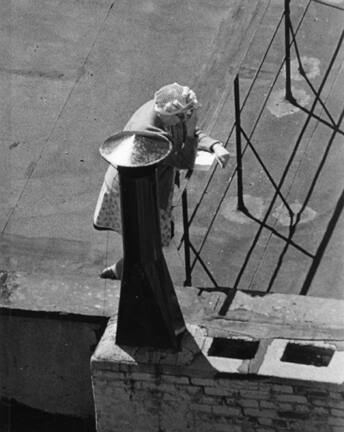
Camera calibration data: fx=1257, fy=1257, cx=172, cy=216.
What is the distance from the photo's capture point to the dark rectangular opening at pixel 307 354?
20.7ft

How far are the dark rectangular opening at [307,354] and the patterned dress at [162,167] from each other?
1.40m

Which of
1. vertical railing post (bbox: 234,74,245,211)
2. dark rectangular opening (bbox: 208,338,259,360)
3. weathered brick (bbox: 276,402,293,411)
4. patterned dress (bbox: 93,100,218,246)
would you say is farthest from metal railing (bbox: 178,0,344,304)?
weathered brick (bbox: 276,402,293,411)

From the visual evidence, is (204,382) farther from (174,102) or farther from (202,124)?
(202,124)

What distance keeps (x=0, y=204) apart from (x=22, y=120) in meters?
1.04

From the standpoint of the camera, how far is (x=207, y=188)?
900 centimetres

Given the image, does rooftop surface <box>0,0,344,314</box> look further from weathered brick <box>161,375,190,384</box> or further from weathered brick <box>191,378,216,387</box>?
weathered brick <box>191,378,216,387</box>

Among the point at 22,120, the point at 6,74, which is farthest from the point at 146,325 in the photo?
the point at 6,74

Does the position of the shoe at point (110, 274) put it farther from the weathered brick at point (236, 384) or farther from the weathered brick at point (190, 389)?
the weathered brick at point (236, 384)

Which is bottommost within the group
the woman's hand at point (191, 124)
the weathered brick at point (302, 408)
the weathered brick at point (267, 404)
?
the weathered brick at point (267, 404)

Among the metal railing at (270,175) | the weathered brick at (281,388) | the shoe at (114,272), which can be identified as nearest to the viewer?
the weathered brick at (281,388)

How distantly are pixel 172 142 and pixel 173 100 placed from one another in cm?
28

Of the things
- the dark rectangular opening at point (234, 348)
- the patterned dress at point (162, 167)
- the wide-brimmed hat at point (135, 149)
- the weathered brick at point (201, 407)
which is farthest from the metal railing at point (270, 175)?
the wide-brimmed hat at point (135, 149)

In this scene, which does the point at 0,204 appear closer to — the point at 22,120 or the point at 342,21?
the point at 22,120

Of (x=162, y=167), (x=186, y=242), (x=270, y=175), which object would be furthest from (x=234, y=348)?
(x=270, y=175)
